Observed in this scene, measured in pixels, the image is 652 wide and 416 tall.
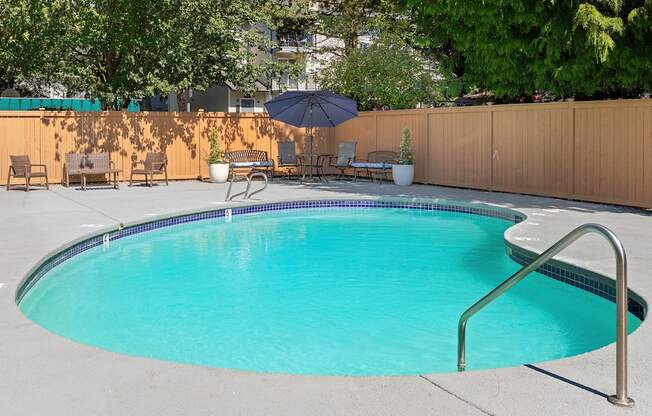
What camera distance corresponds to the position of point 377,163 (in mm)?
17219

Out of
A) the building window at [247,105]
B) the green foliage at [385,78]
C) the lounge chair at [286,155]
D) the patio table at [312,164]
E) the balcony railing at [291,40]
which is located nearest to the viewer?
the lounge chair at [286,155]

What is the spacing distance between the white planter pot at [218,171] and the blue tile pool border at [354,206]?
476 centimetres

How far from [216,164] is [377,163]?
4.05 meters

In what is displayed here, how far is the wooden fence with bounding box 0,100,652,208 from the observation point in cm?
1227

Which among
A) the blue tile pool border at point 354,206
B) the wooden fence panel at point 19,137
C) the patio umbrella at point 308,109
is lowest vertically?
the blue tile pool border at point 354,206

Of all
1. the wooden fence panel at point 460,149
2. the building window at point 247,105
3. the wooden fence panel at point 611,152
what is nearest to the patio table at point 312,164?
the wooden fence panel at point 460,149

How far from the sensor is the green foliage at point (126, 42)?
1708 centimetres

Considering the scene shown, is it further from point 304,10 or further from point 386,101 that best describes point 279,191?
point 304,10

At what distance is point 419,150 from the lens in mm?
17266

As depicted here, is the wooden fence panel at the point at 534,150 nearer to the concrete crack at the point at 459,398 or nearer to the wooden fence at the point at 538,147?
the wooden fence at the point at 538,147

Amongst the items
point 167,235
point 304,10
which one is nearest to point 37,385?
point 167,235

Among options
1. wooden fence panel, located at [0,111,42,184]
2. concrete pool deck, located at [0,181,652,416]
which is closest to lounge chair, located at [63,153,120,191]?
wooden fence panel, located at [0,111,42,184]

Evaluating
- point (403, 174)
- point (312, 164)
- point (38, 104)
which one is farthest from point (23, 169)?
point (38, 104)

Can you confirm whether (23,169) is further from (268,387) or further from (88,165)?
(268,387)
